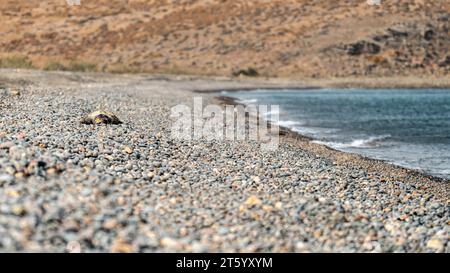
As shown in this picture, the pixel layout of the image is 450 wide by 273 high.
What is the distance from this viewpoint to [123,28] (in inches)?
2950

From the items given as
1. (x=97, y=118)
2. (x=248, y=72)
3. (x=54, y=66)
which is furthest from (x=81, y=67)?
(x=97, y=118)

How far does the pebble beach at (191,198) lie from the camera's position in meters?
6.46

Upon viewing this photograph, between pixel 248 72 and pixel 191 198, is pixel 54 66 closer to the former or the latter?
pixel 248 72

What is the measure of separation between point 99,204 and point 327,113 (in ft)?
80.3

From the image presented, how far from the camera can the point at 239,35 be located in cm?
7138

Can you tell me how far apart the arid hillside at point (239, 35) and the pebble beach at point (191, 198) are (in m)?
45.8

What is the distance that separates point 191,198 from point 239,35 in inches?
2553

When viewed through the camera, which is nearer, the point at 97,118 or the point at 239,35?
the point at 97,118

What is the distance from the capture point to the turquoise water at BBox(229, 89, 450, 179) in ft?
55.1

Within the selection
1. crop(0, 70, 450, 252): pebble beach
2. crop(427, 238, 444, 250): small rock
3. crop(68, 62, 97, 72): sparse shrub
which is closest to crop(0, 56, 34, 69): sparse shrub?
crop(68, 62, 97, 72): sparse shrub
